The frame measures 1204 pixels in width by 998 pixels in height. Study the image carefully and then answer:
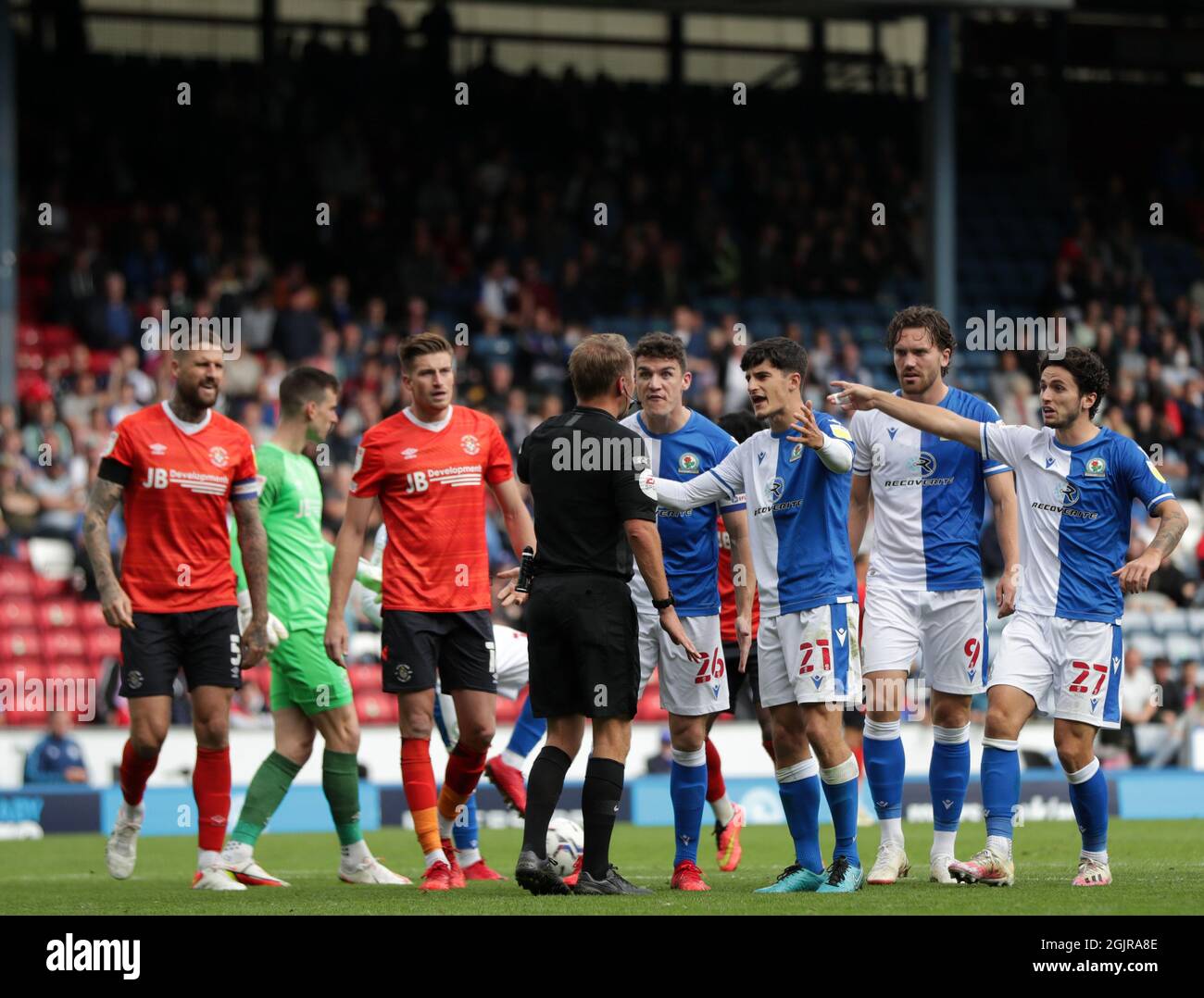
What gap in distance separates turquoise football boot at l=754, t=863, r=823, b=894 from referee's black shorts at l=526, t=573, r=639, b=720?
100 cm

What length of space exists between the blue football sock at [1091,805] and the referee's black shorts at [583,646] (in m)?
2.16

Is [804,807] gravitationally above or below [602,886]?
above

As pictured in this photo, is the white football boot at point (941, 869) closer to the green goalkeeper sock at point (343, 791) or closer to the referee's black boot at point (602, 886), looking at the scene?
the referee's black boot at point (602, 886)

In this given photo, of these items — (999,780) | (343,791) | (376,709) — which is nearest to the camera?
(999,780)

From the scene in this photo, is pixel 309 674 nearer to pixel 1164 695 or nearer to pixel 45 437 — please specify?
pixel 45 437

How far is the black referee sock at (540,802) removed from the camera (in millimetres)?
7656

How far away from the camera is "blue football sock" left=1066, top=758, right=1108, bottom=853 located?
27.0 feet

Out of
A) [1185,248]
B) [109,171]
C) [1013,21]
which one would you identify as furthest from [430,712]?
[1013,21]

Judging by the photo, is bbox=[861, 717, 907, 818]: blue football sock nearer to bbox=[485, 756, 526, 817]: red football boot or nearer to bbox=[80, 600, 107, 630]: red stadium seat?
bbox=[485, 756, 526, 817]: red football boot

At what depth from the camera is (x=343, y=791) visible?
9.36m

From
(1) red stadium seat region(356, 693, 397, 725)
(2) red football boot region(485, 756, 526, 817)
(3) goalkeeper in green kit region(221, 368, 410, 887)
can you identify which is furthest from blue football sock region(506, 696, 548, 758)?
(1) red stadium seat region(356, 693, 397, 725)

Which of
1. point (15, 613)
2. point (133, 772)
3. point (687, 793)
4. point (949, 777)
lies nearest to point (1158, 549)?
point (949, 777)

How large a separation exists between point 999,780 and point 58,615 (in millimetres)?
11000
